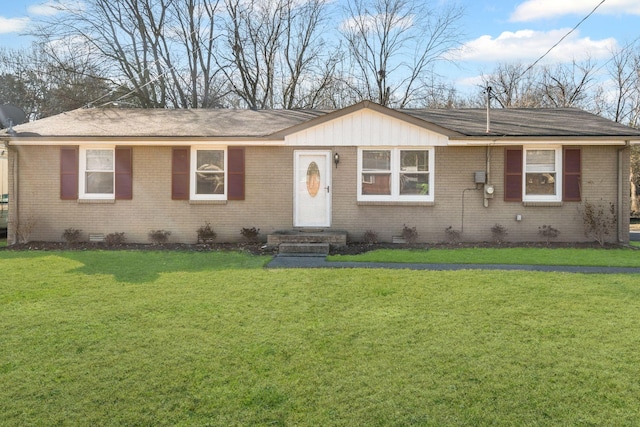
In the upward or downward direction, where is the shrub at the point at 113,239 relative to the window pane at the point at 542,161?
downward

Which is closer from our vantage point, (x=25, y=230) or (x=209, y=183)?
(x=25, y=230)

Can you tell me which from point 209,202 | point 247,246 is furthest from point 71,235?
point 247,246

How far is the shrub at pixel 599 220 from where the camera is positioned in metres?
11.0

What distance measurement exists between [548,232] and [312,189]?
5.84 meters

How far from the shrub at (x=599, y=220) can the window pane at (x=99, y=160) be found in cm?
1187

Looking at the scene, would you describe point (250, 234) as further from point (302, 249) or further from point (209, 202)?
point (302, 249)

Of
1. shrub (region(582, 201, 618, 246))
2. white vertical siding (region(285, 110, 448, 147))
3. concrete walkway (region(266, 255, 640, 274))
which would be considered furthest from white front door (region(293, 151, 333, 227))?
shrub (region(582, 201, 618, 246))

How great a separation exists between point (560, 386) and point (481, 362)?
600 mm

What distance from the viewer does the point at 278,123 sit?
516 inches

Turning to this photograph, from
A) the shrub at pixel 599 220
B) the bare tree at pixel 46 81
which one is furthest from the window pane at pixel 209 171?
the bare tree at pixel 46 81

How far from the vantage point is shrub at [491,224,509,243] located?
440 inches

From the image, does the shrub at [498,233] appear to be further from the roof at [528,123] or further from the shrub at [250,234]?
the shrub at [250,234]

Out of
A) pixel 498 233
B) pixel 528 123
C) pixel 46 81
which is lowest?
pixel 498 233

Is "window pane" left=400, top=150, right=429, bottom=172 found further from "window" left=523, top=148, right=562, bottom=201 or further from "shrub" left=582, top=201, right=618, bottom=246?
"shrub" left=582, top=201, right=618, bottom=246
